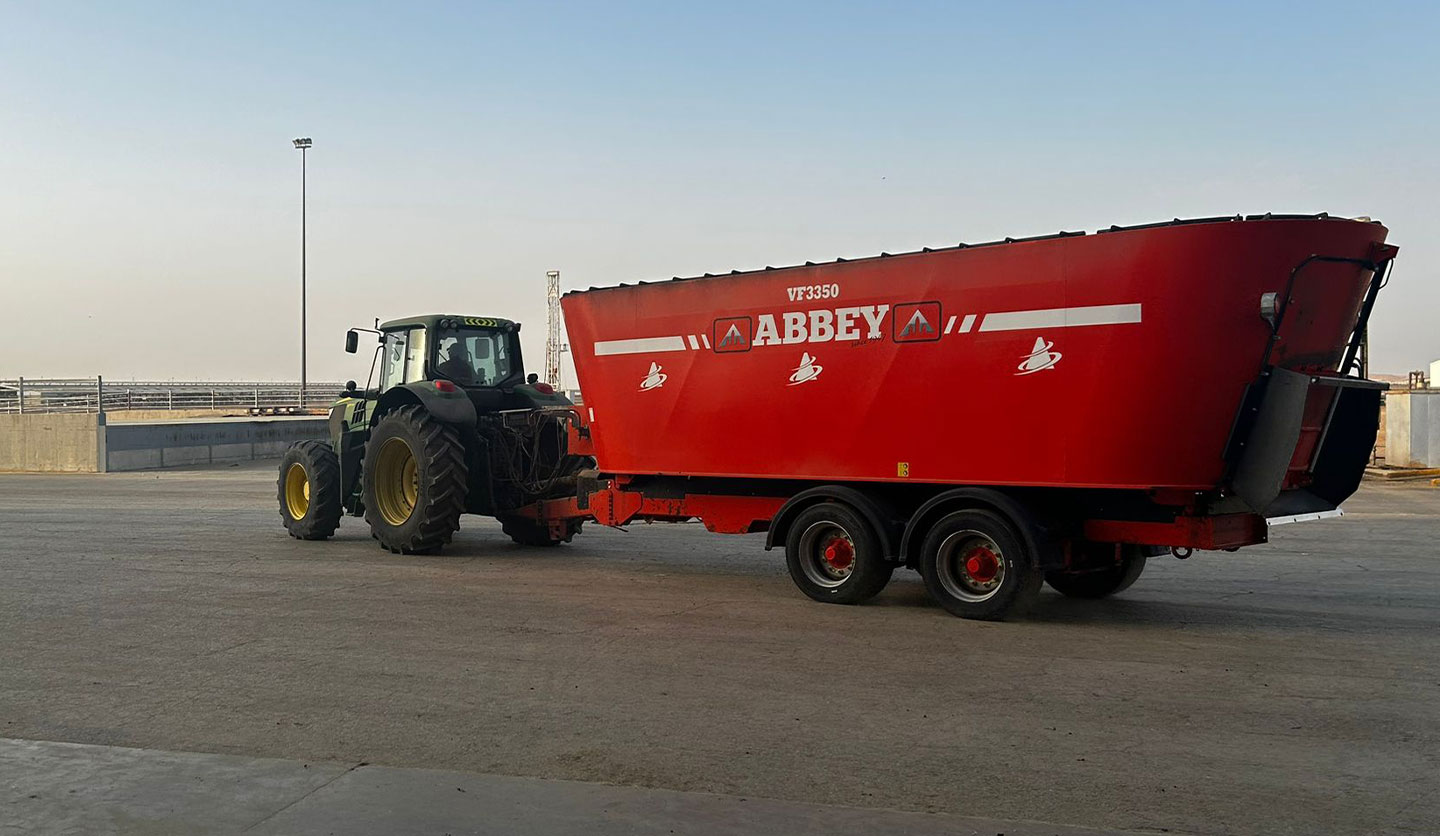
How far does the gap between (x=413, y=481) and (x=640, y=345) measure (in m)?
4.20

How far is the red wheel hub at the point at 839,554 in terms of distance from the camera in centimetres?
1030

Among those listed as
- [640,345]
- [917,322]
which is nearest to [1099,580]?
[917,322]

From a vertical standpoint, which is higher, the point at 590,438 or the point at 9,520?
the point at 590,438

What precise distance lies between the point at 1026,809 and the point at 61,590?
9582 mm

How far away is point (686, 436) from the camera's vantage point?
37.5ft

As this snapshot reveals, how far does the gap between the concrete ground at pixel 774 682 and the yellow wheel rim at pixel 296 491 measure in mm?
2795

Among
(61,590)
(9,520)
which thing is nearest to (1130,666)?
(61,590)

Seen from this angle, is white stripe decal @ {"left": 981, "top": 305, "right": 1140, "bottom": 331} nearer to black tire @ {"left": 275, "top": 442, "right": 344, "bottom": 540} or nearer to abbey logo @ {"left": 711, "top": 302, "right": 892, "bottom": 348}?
abbey logo @ {"left": 711, "top": 302, "right": 892, "bottom": 348}

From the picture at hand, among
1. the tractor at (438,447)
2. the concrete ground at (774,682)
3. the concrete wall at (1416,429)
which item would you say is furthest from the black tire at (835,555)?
the concrete wall at (1416,429)

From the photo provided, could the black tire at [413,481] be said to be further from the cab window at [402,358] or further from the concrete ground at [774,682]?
the concrete ground at [774,682]

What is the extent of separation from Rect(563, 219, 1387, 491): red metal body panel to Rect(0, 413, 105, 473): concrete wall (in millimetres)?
24147

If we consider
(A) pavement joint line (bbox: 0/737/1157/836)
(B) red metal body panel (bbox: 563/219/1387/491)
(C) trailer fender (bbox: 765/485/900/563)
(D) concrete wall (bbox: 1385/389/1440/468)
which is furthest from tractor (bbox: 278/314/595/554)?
(D) concrete wall (bbox: 1385/389/1440/468)

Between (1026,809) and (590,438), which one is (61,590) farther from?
(1026,809)

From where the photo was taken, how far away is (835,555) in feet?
34.0
